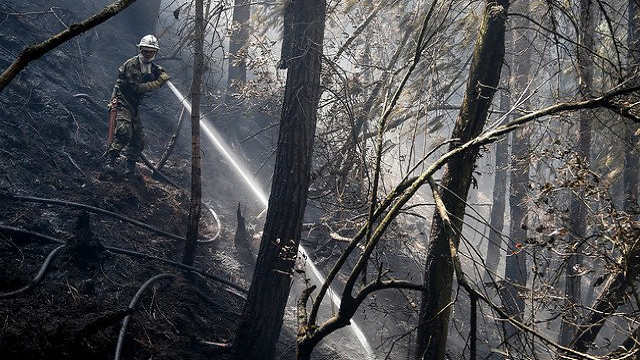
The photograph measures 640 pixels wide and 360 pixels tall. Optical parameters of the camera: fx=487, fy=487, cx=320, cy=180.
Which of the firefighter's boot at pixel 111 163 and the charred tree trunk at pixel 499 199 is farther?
the charred tree trunk at pixel 499 199

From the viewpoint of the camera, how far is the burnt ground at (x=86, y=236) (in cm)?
427

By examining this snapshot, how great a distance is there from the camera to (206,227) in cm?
911

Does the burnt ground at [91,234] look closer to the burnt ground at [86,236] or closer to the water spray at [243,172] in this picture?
the burnt ground at [86,236]

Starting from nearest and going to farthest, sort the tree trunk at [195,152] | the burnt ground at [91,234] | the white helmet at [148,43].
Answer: the burnt ground at [91,234]
the tree trunk at [195,152]
the white helmet at [148,43]

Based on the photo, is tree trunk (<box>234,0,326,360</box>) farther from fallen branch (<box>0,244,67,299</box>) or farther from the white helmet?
the white helmet

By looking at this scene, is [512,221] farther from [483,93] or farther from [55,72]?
[55,72]

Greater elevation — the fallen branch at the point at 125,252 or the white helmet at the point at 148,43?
the white helmet at the point at 148,43

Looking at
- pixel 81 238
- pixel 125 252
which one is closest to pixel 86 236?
pixel 81 238

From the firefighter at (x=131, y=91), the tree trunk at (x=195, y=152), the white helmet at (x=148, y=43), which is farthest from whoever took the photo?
the firefighter at (x=131, y=91)

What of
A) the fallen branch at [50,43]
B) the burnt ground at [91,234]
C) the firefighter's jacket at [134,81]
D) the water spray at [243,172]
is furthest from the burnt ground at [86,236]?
the fallen branch at [50,43]

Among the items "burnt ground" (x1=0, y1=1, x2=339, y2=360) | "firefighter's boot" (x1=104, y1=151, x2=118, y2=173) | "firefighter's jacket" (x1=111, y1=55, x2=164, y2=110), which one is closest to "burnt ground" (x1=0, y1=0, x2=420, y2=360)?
"burnt ground" (x1=0, y1=1, x2=339, y2=360)

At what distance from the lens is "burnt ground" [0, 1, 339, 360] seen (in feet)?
14.0

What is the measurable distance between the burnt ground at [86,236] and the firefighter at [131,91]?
60 centimetres

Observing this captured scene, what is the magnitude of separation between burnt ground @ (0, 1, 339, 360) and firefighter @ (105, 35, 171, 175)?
0.60 meters
